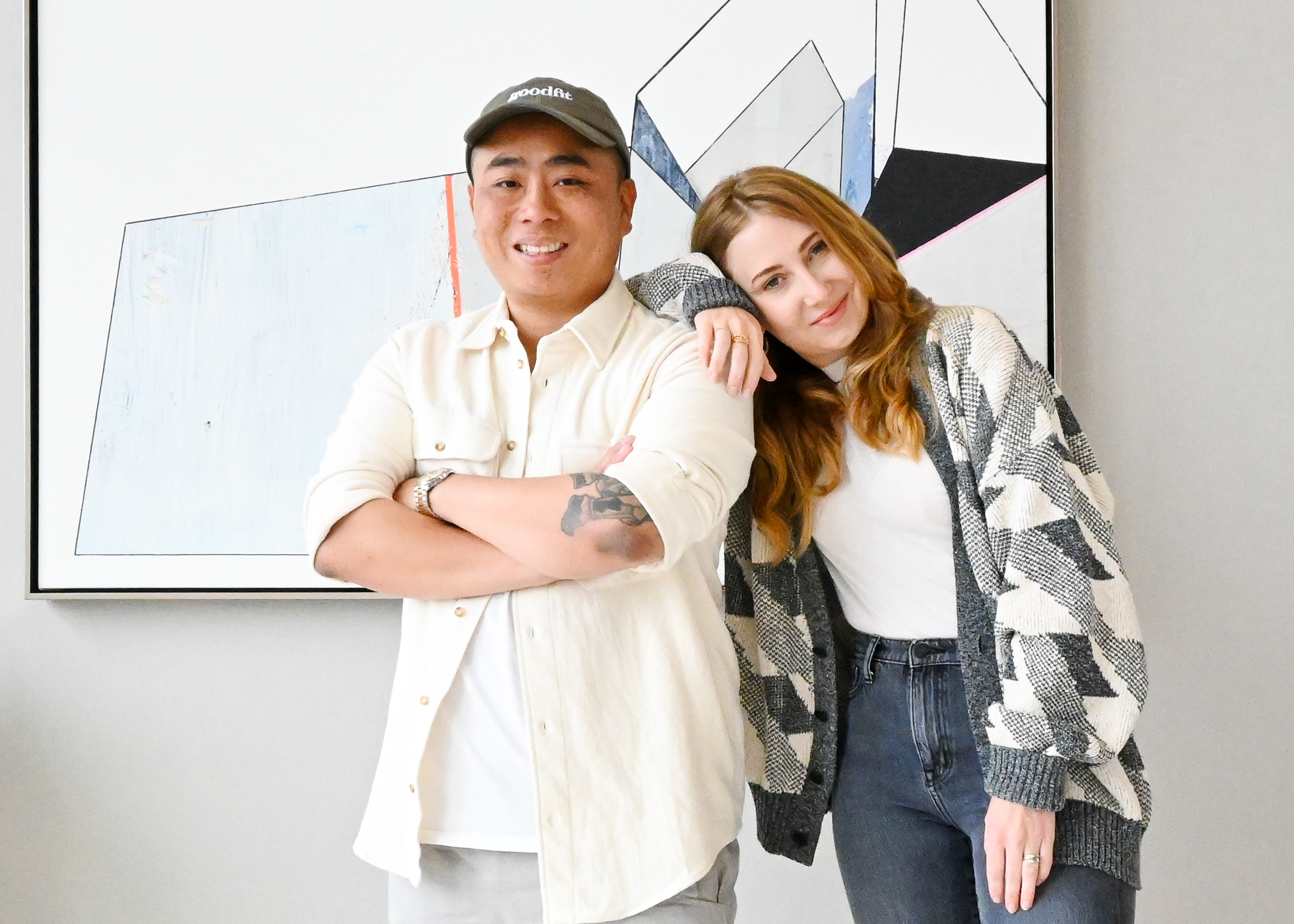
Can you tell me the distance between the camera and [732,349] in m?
1.25

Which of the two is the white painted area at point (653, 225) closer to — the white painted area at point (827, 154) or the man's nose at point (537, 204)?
the white painted area at point (827, 154)

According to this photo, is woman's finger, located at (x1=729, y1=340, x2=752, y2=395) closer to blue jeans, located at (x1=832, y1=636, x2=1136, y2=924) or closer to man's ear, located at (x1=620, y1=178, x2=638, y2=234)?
man's ear, located at (x1=620, y1=178, x2=638, y2=234)

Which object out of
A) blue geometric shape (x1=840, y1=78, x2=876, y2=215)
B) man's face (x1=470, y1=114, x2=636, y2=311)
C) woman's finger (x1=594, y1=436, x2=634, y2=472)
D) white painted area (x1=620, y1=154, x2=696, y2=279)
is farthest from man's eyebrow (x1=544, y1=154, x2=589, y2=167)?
blue geometric shape (x1=840, y1=78, x2=876, y2=215)

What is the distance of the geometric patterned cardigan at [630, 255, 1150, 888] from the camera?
1.14 meters

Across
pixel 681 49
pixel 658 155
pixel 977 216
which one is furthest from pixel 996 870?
pixel 681 49

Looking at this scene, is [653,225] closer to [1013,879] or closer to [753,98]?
[753,98]

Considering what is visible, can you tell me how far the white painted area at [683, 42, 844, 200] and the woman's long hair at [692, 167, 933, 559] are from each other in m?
0.54

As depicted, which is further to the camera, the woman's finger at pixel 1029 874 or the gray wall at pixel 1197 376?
the gray wall at pixel 1197 376

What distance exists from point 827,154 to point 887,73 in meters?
0.18

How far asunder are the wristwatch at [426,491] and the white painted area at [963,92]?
3.76 ft

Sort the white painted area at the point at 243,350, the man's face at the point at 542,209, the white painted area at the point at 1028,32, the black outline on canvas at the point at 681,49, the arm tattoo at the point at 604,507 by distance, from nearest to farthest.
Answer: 1. the arm tattoo at the point at 604,507
2. the man's face at the point at 542,209
3. the white painted area at the point at 1028,32
4. the black outline on canvas at the point at 681,49
5. the white painted area at the point at 243,350

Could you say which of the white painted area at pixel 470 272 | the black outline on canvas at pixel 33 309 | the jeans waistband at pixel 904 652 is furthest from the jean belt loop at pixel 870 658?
the black outline on canvas at pixel 33 309

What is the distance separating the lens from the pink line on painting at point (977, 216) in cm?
181

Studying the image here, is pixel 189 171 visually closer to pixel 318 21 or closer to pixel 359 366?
pixel 318 21
